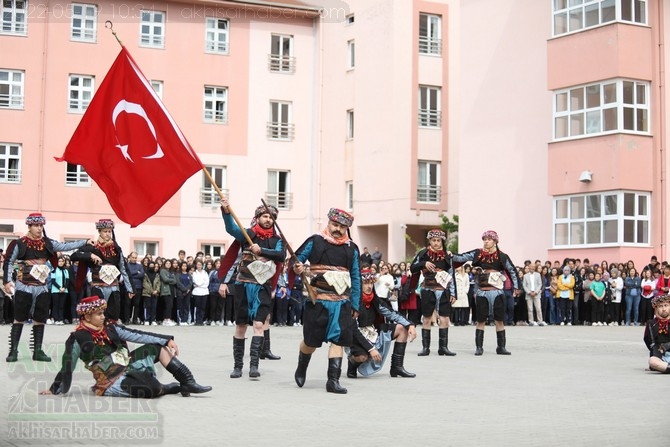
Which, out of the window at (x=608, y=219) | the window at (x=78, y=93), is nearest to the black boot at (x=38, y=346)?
the window at (x=608, y=219)

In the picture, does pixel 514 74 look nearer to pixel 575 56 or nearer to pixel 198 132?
pixel 575 56

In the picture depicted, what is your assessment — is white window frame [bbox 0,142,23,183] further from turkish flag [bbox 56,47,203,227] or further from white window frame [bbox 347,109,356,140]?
turkish flag [bbox 56,47,203,227]

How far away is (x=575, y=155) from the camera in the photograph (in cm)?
3522

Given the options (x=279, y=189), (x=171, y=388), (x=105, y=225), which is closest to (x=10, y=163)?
(x=279, y=189)

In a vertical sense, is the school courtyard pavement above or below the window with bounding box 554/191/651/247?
below

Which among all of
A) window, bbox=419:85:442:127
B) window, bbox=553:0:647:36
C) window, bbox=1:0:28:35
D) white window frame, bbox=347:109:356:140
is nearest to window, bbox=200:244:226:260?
white window frame, bbox=347:109:356:140

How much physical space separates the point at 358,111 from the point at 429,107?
2954mm

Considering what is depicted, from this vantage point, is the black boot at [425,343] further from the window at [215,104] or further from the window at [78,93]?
the window at [215,104]

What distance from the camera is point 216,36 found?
47.0 metres

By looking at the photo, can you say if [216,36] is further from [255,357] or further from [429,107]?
[255,357]

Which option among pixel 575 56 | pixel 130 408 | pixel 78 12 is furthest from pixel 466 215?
pixel 130 408

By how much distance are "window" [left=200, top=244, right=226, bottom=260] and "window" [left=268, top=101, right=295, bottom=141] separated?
5193mm

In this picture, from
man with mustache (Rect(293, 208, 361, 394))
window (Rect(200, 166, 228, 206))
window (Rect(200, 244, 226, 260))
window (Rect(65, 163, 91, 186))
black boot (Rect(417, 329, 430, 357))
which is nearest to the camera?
man with mustache (Rect(293, 208, 361, 394))

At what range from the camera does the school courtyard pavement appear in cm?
893
